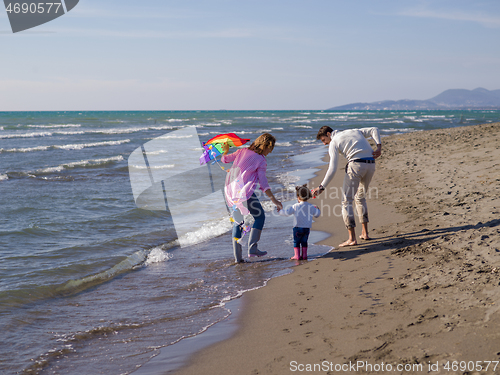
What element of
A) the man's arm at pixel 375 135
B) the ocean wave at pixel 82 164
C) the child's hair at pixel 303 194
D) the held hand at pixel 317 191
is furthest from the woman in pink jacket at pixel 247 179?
the ocean wave at pixel 82 164

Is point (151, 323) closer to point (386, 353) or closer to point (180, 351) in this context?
point (180, 351)

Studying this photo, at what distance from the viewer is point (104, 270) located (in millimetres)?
5730

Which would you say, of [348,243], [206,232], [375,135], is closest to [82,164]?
[206,232]

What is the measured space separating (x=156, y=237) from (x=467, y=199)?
5604mm

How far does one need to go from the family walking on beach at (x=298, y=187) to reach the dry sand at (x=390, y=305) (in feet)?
1.95

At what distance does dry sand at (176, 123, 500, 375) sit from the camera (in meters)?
2.69

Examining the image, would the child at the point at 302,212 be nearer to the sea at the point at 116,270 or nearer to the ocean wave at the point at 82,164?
the sea at the point at 116,270

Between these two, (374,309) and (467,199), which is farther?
(467,199)

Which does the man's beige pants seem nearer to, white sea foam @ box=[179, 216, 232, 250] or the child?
the child

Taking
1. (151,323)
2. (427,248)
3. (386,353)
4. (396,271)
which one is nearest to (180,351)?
(151,323)

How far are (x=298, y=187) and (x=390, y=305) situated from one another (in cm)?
226

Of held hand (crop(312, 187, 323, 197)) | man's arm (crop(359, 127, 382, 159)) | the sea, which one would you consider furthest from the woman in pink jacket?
man's arm (crop(359, 127, 382, 159))

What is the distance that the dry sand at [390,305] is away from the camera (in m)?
2.69

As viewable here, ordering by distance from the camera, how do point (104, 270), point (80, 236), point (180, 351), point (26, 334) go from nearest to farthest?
1. point (180, 351)
2. point (26, 334)
3. point (104, 270)
4. point (80, 236)
